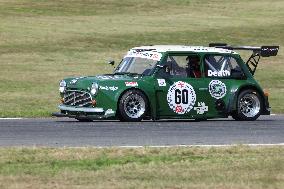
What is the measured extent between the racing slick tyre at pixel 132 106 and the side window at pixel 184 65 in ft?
3.21

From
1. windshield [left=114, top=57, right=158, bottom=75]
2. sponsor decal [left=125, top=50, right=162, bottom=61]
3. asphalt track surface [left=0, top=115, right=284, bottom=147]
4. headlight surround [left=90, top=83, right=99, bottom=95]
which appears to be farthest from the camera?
sponsor decal [left=125, top=50, right=162, bottom=61]

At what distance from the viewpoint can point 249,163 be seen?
1388 cm

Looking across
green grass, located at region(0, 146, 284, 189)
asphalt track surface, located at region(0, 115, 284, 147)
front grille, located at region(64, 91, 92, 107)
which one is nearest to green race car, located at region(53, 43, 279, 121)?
front grille, located at region(64, 91, 92, 107)

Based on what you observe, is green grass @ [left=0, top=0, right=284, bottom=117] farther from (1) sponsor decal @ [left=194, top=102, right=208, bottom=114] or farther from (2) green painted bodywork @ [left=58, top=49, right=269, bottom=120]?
(1) sponsor decal @ [left=194, top=102, right=208, bottom=114]

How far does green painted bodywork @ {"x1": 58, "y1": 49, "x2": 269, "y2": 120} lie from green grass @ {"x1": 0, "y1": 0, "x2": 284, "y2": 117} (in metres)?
3.23

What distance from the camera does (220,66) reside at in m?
22.7

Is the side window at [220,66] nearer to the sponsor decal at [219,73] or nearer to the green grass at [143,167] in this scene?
the sponsor decal at [219,73]

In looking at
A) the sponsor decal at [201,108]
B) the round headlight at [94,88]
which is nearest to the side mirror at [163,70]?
the sponsor decal at [201,108]

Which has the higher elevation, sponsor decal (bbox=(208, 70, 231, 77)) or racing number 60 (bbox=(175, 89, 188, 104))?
sponsor decal (bbox=(208, 70, 231, 77))

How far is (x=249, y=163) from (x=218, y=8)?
167ft

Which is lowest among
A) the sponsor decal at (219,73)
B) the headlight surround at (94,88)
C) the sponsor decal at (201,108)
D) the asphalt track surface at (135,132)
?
the asphalt track surface at (135,132)

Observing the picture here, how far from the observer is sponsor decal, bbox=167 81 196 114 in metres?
21.8

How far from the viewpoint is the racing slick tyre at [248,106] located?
2256 cm

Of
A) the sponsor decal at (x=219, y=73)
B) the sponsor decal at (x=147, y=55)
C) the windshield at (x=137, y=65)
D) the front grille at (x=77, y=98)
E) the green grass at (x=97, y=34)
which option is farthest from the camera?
the green grass at (x=97, y=34)
